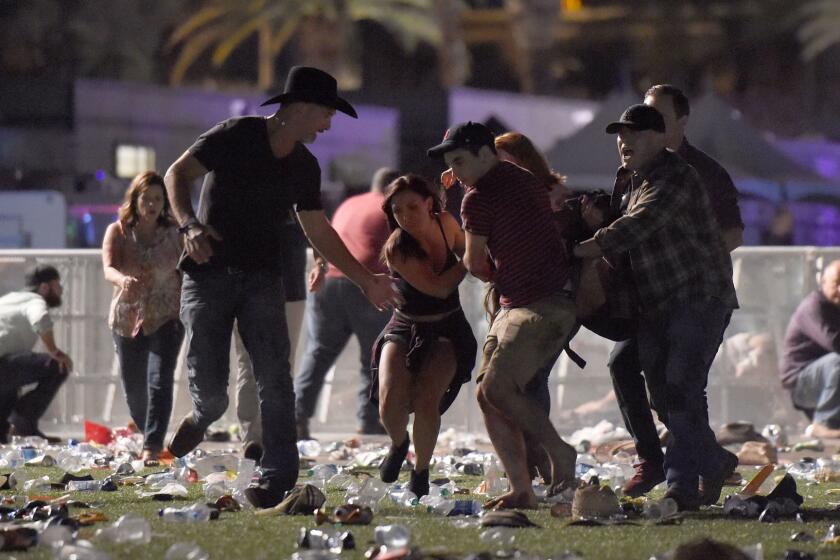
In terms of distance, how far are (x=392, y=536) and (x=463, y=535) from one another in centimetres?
48

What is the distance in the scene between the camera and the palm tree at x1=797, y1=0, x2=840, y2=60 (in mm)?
74812

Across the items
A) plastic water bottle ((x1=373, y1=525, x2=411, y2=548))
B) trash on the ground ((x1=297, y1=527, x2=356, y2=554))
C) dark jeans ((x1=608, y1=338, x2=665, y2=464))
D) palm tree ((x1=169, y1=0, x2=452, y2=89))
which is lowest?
trash on the ground ((x1=297, y1=527, x2=356, y2=554))

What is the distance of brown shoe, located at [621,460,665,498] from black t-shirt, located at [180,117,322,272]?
77.3 inches

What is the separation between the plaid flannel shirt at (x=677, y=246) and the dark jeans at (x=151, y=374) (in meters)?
3.97

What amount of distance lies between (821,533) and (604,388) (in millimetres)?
6715

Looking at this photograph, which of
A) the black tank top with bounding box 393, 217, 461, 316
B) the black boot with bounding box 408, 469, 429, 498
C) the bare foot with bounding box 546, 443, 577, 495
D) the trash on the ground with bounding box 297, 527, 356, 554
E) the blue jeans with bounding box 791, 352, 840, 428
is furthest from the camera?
the blue jeans with bounding box 791, 352, 840, 428

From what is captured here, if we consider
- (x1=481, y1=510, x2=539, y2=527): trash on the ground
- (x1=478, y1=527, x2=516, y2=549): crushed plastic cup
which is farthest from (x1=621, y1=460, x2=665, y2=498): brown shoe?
(x1=478, y1=527, x2=516, y2=549): crushed plastic cup

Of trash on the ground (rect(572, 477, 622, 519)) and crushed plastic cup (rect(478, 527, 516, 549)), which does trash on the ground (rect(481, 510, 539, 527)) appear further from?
trash on the ground (rect(572, 477, 622, 519))

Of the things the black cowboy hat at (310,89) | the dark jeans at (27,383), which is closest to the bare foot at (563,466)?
the black cowboy hat at (310,89)

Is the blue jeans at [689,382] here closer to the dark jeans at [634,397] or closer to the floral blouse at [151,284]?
the dark jeans at [634,397]

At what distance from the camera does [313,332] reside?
13.4 m

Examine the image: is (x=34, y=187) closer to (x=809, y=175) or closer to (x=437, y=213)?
(x=809, y=175)

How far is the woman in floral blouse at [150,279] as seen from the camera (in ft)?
37.8

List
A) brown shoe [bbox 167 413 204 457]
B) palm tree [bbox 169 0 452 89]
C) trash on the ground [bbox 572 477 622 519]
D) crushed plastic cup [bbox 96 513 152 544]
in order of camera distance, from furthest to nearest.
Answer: palm tree [bbox 169 0 452 89] → brown shoe [bbox 167 413 204 457] → trash on the ground [bbox 572 477 622 519] → crushed plastic cup [bbox 96 513 152 544]
